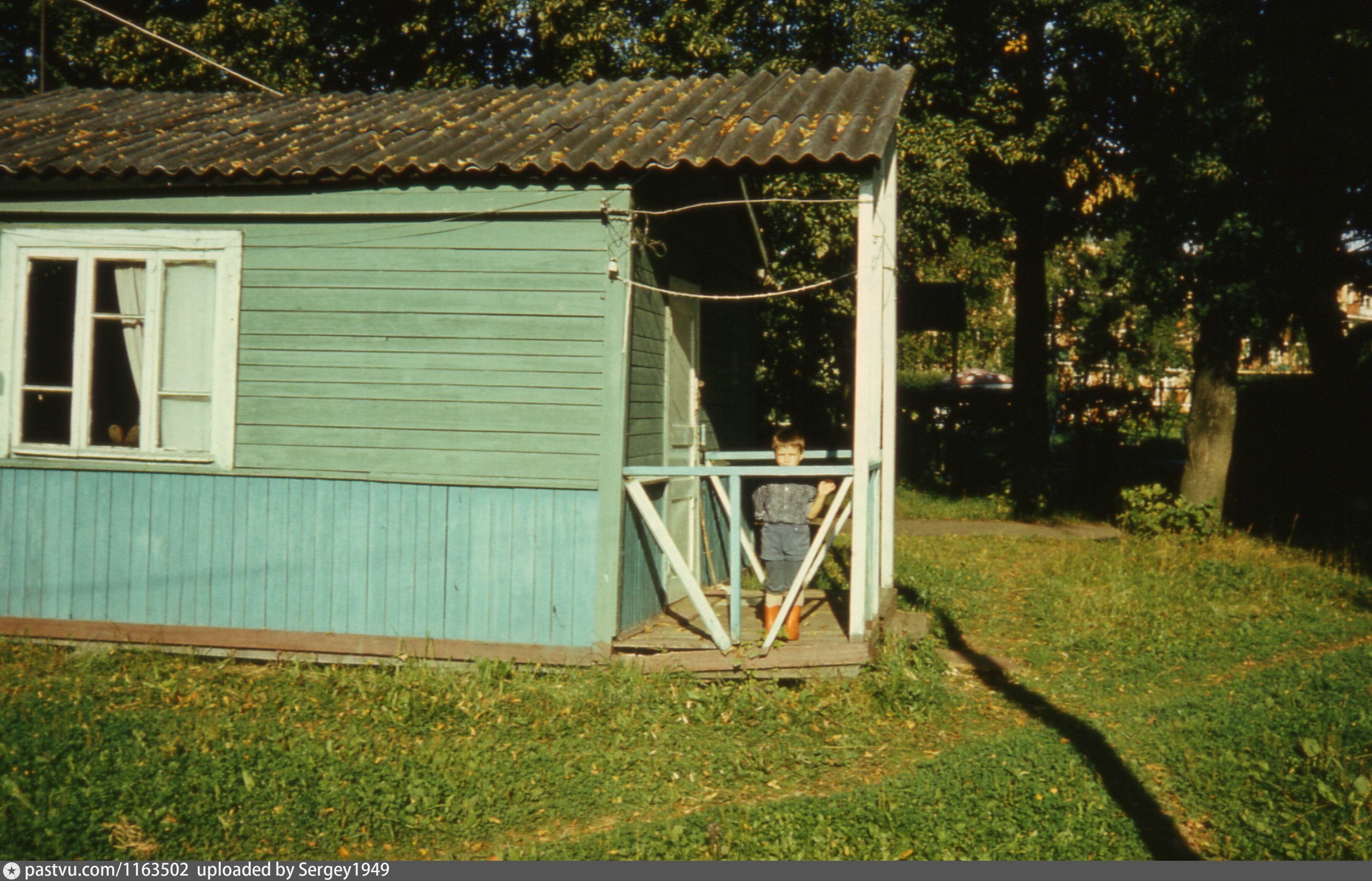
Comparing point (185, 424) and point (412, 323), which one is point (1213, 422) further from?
point (185, 424)

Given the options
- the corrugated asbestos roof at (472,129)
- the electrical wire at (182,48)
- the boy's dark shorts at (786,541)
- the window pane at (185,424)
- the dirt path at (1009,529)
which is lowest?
the dirt path at (1009,529)

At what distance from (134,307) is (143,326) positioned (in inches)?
5.9

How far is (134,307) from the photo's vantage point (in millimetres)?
7051

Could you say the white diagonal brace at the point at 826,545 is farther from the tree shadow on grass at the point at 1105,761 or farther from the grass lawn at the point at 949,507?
the grass lawn at the point at 949,507

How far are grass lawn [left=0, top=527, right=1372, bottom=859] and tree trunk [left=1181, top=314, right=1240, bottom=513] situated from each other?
5402 mm

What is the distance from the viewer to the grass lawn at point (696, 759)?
446 centimetres

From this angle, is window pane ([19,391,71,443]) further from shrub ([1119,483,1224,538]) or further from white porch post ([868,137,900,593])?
shrub ([1119,483,1224,538])

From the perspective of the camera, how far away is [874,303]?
6262mm

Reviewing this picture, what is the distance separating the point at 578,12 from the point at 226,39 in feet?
18.2

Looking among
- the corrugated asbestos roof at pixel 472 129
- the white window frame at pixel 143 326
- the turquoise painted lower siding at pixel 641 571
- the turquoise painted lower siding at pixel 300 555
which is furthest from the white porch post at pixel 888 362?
the white window frame at pixel 143 326

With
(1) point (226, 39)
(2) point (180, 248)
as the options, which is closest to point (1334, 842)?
(2) point (180, 248)

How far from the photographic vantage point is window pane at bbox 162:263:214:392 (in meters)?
7.03

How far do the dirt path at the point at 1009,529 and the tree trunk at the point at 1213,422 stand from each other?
114 cm

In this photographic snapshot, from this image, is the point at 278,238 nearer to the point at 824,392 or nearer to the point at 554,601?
the point at 554,601
